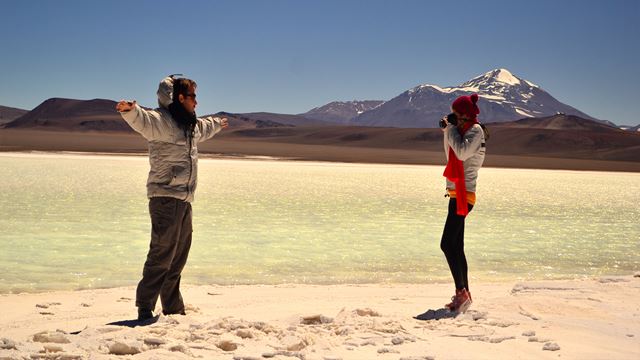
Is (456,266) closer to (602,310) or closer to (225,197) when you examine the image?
(602,310)

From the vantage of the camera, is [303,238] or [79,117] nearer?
[303,238]

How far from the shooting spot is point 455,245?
4.64 m

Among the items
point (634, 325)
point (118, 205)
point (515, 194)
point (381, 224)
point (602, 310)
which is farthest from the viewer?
point (515, 194)

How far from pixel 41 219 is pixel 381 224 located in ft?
14.9

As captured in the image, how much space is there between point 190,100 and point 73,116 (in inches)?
7244

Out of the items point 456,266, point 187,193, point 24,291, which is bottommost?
point 24,291

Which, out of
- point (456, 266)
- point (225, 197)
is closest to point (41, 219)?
point (225, 197)

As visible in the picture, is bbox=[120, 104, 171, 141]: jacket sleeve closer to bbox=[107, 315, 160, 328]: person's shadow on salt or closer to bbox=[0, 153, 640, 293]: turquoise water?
bbox=[107, 315, 160, 328]: person's shadow on salt

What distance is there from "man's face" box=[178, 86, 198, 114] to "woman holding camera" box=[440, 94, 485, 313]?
1.57 metres

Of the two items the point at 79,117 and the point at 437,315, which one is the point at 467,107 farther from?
the point at 79,117

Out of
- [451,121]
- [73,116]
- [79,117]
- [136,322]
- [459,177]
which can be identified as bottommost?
[136,322]

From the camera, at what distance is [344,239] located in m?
8.39

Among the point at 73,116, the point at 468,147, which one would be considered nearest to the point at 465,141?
the point at 468,147

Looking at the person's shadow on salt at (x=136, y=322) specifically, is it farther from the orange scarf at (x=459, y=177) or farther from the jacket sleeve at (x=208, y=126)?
the orange scarf at (x=459, y=177)
